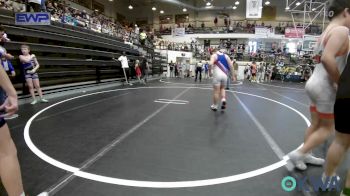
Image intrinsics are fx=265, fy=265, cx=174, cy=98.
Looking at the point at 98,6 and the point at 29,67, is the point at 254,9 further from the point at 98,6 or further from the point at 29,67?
the point at 98,6

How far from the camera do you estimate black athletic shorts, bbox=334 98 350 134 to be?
1.98 m

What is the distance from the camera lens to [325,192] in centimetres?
248

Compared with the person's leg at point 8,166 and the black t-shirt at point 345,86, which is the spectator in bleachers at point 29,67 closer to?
the person's leg at point 8,166

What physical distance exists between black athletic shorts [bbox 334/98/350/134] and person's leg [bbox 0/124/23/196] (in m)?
2.49

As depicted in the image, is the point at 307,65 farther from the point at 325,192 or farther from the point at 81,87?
the point at 325,192

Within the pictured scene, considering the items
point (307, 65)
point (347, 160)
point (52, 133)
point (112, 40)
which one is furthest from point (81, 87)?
point (307, 65)

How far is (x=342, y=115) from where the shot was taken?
2.01 meters

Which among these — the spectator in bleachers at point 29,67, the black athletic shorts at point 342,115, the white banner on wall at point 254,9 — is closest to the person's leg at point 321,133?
the black athletic shorts at point 342,115

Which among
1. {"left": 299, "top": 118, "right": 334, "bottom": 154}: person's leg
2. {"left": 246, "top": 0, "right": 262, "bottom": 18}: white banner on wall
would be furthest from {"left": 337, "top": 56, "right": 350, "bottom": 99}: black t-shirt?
{"left": 246, "top": 0, "right": 262, "bottom": 18}: white banner on wall

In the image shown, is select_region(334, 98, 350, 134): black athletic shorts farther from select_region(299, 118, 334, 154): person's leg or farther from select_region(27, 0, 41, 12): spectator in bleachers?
select_region(27, 0, 41, 12): spectator in bleachers

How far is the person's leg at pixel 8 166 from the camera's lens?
6.25ft

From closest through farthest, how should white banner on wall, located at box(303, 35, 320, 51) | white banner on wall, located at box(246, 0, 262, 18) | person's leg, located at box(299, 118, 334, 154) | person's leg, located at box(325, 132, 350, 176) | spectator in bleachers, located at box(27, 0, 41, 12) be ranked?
person's leg, located at box(325, 132, 350, 176)
person's leg, located at box(299, 118, 334, 154)
spectator in bleachers, located at box(27, 0, 41, 12)
white banner on wall, located at box(246, 0, 262, 18)
white banner on wall, located at box(303, 35, 320, 51)

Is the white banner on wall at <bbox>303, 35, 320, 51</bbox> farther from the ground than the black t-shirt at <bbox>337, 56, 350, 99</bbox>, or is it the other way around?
the white banner on wall at <bbox>303, 35, 320, 51</bbox>

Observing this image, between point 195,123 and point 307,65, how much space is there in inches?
771
